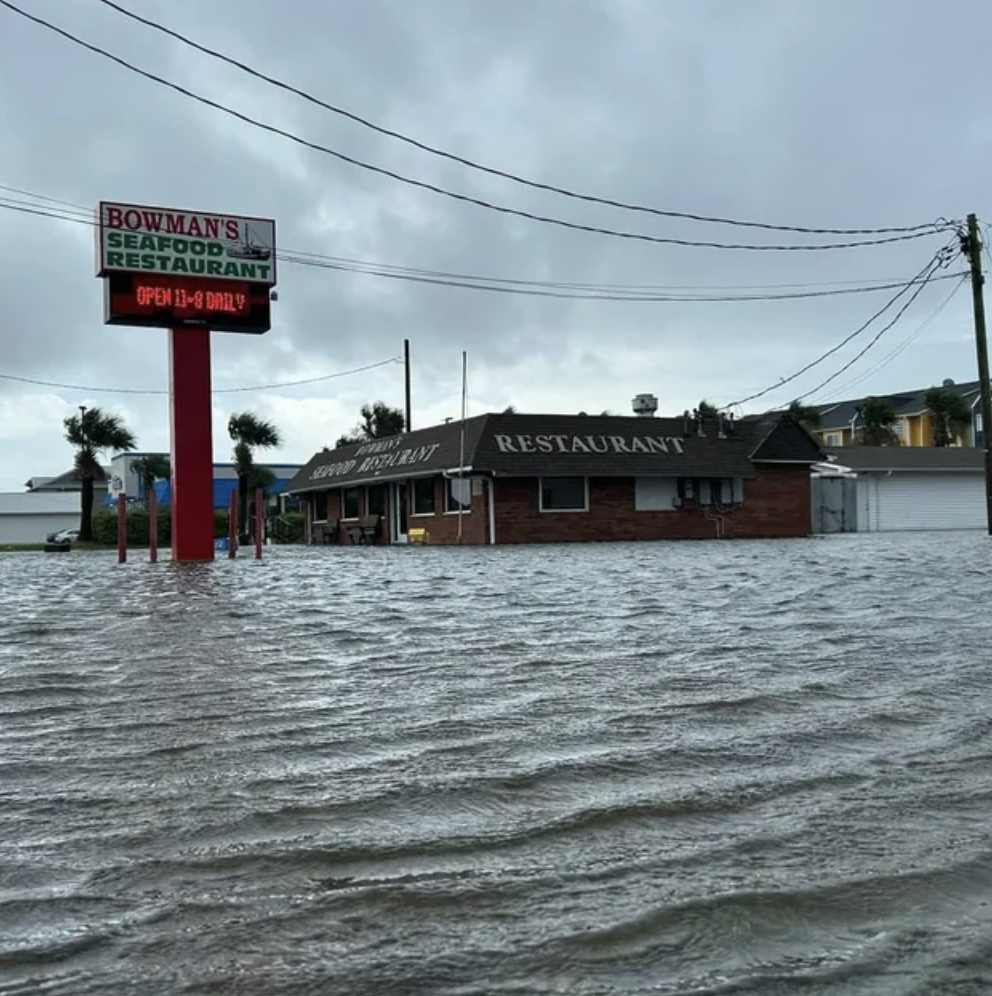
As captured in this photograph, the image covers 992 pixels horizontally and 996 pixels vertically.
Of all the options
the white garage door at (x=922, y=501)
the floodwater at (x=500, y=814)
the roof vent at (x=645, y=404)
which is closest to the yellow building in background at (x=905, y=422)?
the white garage door at (x=922, y=501)

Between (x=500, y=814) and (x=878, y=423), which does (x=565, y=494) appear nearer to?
(x=500, y=814)

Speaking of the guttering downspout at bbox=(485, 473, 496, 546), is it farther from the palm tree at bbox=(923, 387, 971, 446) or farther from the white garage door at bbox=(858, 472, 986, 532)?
the palm tree at bbox=(923, 387, 971, 446)

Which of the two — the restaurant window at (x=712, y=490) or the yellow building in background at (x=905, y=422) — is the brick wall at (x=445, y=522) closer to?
the restaurant window at (x=712, y=490)

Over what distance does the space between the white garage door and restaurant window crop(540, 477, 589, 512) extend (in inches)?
621

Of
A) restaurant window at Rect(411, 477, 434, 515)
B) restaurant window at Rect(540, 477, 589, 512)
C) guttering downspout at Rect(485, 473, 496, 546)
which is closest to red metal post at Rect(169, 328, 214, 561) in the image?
guttering downspout at Rect(485, 473, 496, 546)

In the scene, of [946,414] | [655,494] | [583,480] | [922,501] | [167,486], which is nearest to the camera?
[583,480]

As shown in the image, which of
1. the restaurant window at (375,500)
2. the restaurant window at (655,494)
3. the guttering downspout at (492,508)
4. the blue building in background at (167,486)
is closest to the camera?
the guttering downspout at (492,508)

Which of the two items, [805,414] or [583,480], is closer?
[583,480]

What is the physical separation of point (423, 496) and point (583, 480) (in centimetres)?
504

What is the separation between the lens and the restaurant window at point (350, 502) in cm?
3844

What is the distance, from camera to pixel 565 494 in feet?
103

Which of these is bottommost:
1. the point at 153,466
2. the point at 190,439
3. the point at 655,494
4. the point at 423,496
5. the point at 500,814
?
the point at 500,814

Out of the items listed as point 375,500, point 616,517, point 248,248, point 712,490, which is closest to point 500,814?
point 248,248

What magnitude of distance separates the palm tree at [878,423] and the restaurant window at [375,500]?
118ft
